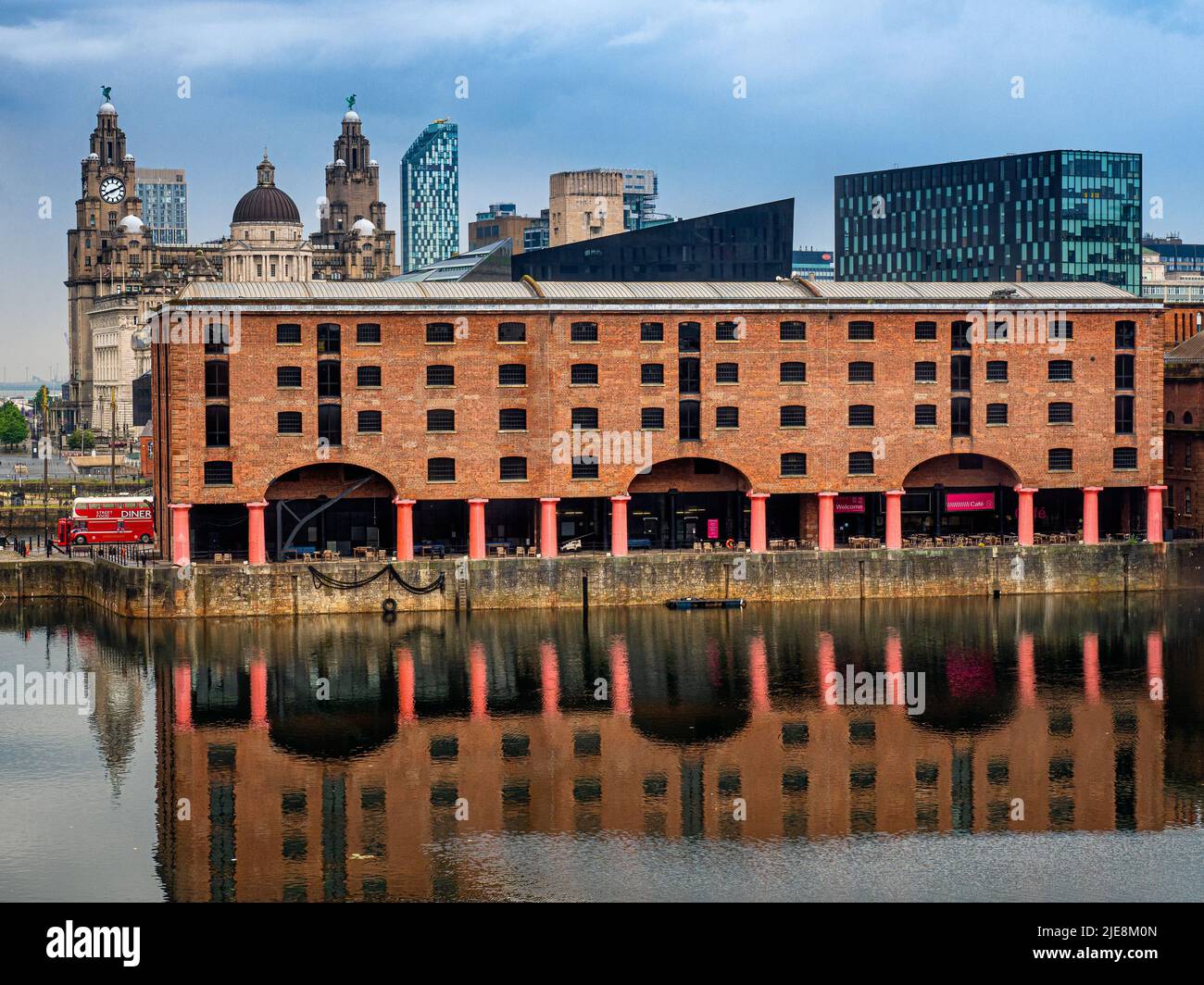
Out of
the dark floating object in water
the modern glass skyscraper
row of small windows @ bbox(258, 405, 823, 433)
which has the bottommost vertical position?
the dark floating object in water

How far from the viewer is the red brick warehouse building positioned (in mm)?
95062

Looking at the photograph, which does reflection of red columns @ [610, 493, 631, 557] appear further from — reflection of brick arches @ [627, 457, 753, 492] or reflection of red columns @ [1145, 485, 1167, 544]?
reflection of red columns @ [1145, 485, 1167, 544]

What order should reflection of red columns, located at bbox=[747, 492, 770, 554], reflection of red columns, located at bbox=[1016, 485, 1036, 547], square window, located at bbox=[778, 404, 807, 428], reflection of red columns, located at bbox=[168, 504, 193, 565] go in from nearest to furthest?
reflection of red columns, located at bbox=[168, 504, 193, 565] < reflection of red columns, located at bbox=[747, 492, 770, 554] < square window, located at bbox=[778, 404, 807, 428] < reflection of red columns, located at bbox=[1016, 485, 1036, 547]

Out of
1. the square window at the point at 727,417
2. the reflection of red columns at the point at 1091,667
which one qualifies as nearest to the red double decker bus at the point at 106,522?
the square window at the point at 727,417

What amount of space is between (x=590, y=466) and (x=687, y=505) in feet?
28.0

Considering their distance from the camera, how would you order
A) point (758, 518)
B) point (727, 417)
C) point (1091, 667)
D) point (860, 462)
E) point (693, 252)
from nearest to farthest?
point (1091, 667) < point (758, 518) < point (727, 417) < point (860, 462) < point (693, 252)

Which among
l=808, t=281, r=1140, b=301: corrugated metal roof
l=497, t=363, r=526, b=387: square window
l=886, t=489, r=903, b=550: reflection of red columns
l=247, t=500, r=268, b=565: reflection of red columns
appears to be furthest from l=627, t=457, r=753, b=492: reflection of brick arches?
l=247, t=500, r=268, b=565: reflection of red columns

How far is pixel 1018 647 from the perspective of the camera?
284ft

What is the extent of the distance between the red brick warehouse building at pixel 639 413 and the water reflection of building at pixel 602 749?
12.6m

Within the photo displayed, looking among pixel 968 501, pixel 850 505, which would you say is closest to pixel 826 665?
pixel 850 505

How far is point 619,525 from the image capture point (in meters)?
98.2

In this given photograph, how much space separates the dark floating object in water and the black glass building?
48.2m

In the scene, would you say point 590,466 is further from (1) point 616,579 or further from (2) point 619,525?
(1) point 616,579

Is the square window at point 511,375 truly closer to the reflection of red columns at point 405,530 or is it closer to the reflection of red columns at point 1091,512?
the reflection of red columns at point 405,530
